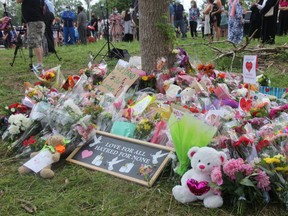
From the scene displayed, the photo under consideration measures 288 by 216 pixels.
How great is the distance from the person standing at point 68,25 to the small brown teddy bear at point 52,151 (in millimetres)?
10369

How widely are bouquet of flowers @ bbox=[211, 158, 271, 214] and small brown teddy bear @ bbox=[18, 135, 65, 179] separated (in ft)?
3.74

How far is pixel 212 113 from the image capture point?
2.62 m

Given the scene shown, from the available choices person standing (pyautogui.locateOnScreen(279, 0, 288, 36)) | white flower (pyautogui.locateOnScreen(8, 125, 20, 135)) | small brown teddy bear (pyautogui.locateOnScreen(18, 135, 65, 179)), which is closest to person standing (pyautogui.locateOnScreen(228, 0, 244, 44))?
person standing (pyautogui.locateOnScreen(279, 0, 288, 36))

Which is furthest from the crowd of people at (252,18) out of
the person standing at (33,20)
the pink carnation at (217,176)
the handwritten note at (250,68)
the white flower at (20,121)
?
the pink carnation at (217,176)

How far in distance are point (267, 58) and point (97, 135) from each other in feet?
13.7

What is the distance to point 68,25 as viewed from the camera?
12734mm

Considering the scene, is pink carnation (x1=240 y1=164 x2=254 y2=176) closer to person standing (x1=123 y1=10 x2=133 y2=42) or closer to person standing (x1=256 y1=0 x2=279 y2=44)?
person standing (x1=256 y1=0 x2=279 y2=44)

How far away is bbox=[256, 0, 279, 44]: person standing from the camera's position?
7961 mm

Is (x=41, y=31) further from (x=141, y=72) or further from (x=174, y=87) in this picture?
(x=174, y=87)

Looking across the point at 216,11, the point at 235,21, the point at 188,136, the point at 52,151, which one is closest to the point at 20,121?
the point at 52,151

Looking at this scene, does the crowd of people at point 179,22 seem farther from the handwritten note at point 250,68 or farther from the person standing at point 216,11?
the handwritten note at point 250,68

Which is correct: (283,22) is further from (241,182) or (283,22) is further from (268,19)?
(241,182)

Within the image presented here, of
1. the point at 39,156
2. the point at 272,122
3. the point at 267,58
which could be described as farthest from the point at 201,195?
the point at 267,58

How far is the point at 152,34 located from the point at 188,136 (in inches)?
82.5
